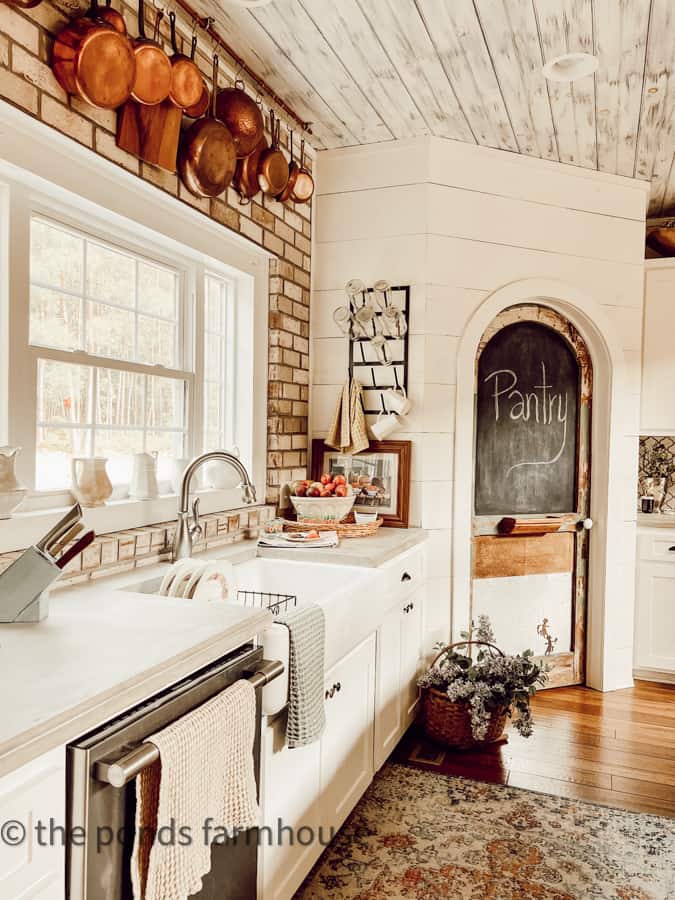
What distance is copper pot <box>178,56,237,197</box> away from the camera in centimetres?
239

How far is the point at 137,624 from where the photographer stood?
1.49 metres

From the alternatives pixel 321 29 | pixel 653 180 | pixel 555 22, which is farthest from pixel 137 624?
pixel 653 180


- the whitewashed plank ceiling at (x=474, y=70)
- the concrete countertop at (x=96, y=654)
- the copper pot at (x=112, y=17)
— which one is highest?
the whitewashed plank ceiling at (x=474, y=70)

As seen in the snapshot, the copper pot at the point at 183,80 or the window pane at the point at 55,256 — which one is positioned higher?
the copper pot at the point at 183,80

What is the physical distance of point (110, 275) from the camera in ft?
7.66

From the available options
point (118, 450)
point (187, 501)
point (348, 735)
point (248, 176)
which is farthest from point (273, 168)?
point (348, 735)

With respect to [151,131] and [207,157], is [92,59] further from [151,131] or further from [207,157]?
[207,157]

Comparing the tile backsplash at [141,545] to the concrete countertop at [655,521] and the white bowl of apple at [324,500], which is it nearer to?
the white bowl of apple at [324,500]

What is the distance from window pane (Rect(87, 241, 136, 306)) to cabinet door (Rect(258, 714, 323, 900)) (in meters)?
1.46

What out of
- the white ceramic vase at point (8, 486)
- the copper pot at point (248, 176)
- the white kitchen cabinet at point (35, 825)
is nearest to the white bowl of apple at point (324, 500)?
the copper pot at point (248, 176)

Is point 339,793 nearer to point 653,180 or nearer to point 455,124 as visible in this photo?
point 455,124

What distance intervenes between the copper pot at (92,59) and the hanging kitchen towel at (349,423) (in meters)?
1.74

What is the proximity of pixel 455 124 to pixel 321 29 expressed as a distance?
3.19ft

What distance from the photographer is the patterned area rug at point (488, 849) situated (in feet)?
6.81
